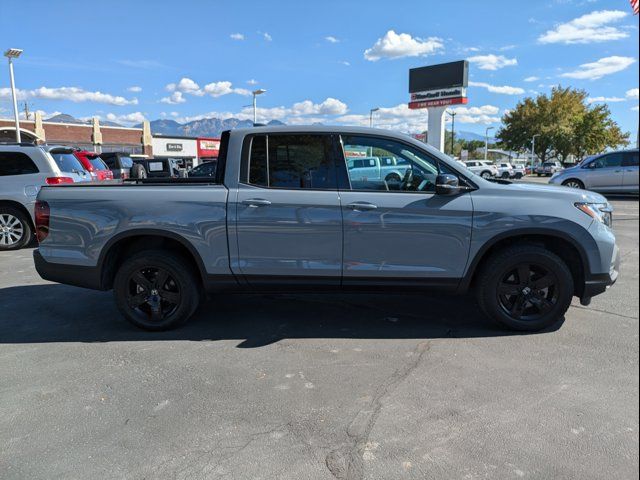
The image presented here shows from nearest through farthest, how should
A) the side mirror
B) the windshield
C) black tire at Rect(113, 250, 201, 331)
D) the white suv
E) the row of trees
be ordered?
the side mirror → black tire at Rect(113, 250, 201, 331) → the white suv → the windshield → the row of trees

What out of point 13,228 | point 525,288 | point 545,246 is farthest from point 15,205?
point 545,246

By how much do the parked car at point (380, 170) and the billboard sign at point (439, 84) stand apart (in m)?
39.6

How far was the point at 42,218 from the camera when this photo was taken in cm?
446

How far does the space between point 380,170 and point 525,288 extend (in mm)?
1672

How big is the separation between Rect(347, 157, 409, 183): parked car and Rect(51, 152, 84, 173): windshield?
687 centimetres

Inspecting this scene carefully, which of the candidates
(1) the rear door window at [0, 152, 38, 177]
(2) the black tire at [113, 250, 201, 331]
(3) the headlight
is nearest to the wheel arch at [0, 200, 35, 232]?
(1) the rear door window at [0, 152, 38, 177]

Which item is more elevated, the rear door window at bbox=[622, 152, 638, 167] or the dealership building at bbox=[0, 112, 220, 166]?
the dealership building at bbox=[0, 112, 220, 166]

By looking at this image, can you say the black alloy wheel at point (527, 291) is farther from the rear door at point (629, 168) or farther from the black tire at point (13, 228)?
the rear door at point (629, 168)

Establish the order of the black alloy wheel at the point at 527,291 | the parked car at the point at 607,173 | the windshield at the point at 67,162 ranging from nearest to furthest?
the black alloy wheel at the point at 527,291 → the windshield at the point at 67,162 → the parked car at the point at 607,173

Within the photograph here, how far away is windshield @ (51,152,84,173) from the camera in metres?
8.95

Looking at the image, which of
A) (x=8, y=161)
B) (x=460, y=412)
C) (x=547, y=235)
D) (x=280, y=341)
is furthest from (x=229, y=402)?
(x=8, y=161)

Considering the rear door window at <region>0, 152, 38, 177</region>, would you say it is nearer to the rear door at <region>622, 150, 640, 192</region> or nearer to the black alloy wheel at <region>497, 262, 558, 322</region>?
the black alloy wheel at <region>497, 262, 558, 322</region>

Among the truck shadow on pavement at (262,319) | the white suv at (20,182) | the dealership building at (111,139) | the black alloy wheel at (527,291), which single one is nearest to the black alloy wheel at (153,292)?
the truck shadow on pavement at (262,319)

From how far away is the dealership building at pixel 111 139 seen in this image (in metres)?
43.2
